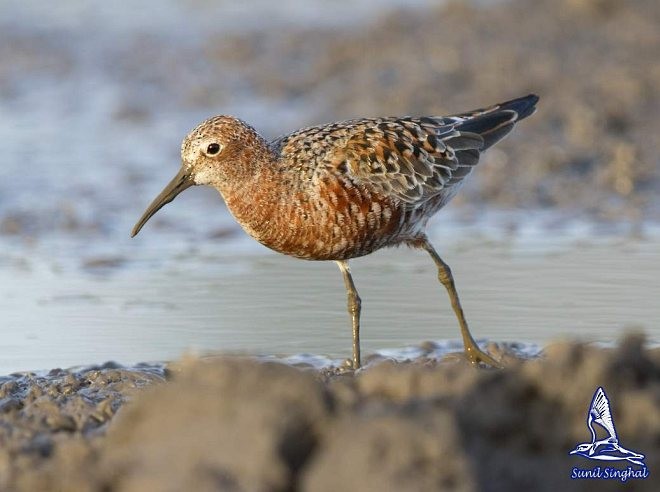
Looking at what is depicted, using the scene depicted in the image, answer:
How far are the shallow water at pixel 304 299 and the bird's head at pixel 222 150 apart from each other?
3.52 feet

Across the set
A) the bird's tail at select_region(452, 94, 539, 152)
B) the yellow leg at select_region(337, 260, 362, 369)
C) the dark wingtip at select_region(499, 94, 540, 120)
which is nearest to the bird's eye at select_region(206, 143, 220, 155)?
the yellow leg at select_region(337, 260, 362, 369)

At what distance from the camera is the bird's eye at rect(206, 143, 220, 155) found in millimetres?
7520

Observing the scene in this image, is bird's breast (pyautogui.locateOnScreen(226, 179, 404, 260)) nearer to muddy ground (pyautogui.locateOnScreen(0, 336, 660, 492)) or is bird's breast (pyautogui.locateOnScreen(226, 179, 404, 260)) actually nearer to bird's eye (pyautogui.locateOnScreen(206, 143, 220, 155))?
bird's eye (pyautogui.locateOnScreen(206, 143, 220, 155))

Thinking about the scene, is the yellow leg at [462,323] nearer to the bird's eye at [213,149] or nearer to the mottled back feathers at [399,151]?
the mottled back feathers at [399,151]

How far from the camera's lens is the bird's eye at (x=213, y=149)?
7.52 meters

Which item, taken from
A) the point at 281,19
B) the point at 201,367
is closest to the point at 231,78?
the point at 281,19

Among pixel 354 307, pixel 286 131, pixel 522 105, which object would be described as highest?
pixel 286 131

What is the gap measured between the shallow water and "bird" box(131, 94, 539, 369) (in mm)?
597

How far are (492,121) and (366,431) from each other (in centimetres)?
502

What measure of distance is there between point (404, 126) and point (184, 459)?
433 centimetres

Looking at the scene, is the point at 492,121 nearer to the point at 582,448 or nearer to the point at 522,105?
the point at 522,105

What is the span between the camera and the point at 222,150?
7.51m

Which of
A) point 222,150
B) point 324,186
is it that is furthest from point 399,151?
point 222,150

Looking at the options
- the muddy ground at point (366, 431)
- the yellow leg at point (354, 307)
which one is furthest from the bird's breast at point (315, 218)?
the muddy ground at point (366, 431)
